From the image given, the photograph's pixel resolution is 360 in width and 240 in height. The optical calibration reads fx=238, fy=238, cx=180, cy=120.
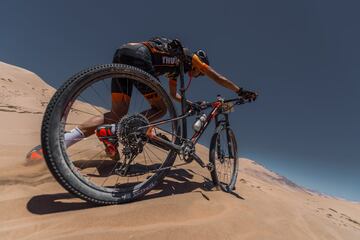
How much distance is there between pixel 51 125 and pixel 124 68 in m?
0.92

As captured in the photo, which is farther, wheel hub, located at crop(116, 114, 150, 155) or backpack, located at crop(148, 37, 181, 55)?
backpack, located at crop(148, 37, 181, 55)

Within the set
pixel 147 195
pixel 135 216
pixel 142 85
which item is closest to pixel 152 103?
pixel 142 85

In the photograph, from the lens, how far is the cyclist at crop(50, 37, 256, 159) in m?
2.64

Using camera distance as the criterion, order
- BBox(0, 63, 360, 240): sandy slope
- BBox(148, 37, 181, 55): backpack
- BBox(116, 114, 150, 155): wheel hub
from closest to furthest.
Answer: BBox(0, 63, 360, 240): sandy slope → BBox(116, 114, 150, 155): wheel hub → BBox(148, 37, 181, 55): backpack

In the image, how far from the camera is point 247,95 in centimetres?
375

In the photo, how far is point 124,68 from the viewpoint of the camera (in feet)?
8.21

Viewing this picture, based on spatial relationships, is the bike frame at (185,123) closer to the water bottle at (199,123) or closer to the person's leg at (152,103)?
the water bottle at (199,123)

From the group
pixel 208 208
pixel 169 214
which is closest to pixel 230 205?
pixel 208 208

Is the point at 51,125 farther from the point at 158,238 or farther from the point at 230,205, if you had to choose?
the point at 230,205

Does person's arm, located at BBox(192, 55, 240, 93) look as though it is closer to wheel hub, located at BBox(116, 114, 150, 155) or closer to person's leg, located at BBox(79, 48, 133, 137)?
person's leg, located at BBox(79, 48, 133, 137)

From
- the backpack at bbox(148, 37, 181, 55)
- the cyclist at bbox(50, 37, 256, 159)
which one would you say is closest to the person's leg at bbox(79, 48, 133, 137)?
the cyclist at bbox(50, 37, 256, 159)

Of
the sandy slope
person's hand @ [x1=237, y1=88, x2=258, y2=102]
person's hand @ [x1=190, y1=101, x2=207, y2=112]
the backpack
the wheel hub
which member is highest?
the backpack

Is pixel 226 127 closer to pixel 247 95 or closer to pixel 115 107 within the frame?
pixel 247 95

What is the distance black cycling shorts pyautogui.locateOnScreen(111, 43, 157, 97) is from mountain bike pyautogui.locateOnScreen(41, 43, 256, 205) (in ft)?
0.64
